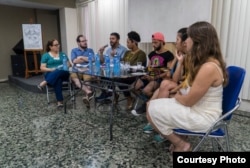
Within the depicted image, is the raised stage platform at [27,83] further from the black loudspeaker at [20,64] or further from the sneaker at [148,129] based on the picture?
the sneaker at [148,129]

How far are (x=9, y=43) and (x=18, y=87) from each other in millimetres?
1635

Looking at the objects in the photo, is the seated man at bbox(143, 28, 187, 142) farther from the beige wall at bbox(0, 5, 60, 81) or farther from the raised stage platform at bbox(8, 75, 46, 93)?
the beige wall at bbox(0, 5, 60, 81)

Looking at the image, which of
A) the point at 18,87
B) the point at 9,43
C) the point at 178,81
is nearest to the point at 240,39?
the point at 178,81

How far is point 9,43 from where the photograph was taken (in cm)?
588

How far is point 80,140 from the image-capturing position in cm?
223

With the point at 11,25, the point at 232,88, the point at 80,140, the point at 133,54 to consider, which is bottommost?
the point at 80,140

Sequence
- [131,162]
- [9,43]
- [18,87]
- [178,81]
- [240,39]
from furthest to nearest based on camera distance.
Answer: [9,43] → [18,87] → [240,39] → [178,81] → [131,162]

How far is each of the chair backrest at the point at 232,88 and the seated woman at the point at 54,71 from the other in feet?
8.02

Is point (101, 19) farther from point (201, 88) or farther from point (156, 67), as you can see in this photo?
point (201, 88)

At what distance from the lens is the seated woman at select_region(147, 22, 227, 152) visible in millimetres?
1323

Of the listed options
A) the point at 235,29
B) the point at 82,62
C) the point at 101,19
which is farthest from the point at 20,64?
the point at 235,29

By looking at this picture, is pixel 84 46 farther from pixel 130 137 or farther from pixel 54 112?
pixel 130 137

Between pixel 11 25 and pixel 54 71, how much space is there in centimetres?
361

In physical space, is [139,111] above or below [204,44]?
below
